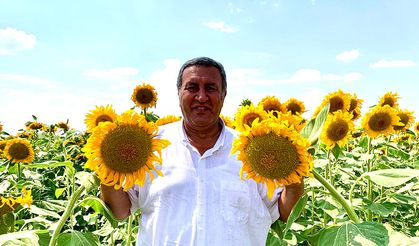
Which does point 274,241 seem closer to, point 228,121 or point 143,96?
point 228,121

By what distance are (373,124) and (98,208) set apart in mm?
→ 2465

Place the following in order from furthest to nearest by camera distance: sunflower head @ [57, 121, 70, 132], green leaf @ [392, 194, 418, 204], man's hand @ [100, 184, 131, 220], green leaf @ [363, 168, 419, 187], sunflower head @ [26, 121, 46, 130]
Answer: sunflower head @ [26, 121, 46, 130], sunflower head @ [57, 121, 70, 132], green leaf @ [392, 194, 418, 204], man's hand @ [100, 184, 131, 220], green leaf @ [363, 168, 419, 187]

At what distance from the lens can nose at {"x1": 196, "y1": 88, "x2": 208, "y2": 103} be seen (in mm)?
2090

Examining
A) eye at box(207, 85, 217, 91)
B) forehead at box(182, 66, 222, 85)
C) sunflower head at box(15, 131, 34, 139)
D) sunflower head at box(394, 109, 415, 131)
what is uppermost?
forehead at box(182, 66, 222, 85)

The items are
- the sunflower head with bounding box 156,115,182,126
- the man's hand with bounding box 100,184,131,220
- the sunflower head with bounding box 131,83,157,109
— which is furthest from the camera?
the sunflower head with bounding box 131,83,157,109

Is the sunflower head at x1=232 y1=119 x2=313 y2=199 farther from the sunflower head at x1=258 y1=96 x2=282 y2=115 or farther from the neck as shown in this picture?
the sunflower head at x1=258 y1=96 x2=282 y2=115

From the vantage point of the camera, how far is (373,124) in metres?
3.66

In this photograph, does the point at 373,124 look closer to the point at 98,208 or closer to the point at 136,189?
the point at 136,189

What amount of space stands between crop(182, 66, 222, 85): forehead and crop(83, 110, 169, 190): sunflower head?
21.0 inches

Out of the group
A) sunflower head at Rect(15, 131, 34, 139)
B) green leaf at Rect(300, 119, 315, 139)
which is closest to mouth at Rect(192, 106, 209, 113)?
green leaf at Rect(300, 119, 315, 139)

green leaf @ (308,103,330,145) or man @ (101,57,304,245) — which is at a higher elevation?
green leaf @ (308,103,330,145)

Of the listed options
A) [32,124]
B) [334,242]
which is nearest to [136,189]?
[334,242]

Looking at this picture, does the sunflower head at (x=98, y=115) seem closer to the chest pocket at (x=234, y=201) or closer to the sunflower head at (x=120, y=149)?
the chest pocket at (x=234, y=201)

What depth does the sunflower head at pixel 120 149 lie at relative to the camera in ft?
5.37
